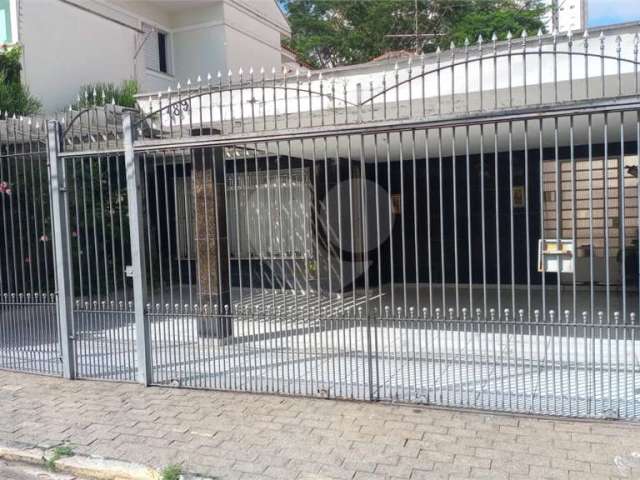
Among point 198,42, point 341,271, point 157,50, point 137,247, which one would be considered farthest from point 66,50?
point 341,271

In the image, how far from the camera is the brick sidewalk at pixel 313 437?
3773 mm

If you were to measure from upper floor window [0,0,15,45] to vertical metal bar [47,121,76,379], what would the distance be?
801cm

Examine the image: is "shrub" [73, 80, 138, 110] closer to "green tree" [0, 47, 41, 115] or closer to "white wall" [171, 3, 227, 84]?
"green tree" [0, 47, 41, 115]

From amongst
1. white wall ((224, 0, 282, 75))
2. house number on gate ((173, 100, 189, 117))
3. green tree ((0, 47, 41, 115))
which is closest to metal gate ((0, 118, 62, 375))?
house number on gate ((173, 100, 189, 117))

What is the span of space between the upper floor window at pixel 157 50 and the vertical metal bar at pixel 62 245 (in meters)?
11.8

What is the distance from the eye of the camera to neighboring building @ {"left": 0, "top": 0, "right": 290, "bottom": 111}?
12555mm

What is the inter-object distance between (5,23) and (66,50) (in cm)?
149

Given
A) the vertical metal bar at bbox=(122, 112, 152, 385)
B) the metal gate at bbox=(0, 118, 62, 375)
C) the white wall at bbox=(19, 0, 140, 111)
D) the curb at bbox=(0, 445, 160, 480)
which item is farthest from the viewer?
the white wall at bbox=(19, 0, 140, 111)

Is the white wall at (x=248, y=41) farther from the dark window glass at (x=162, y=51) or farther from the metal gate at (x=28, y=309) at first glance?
the metal gate at (x=28, y=309)

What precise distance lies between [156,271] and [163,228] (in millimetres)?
1147

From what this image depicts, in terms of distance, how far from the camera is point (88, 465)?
13.2ft

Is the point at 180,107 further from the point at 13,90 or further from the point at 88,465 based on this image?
the point at 13,90

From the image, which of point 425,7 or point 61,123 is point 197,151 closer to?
point 61,123

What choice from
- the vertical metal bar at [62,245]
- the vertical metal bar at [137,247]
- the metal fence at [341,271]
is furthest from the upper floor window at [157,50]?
the vertical metal bar at [137,247]
